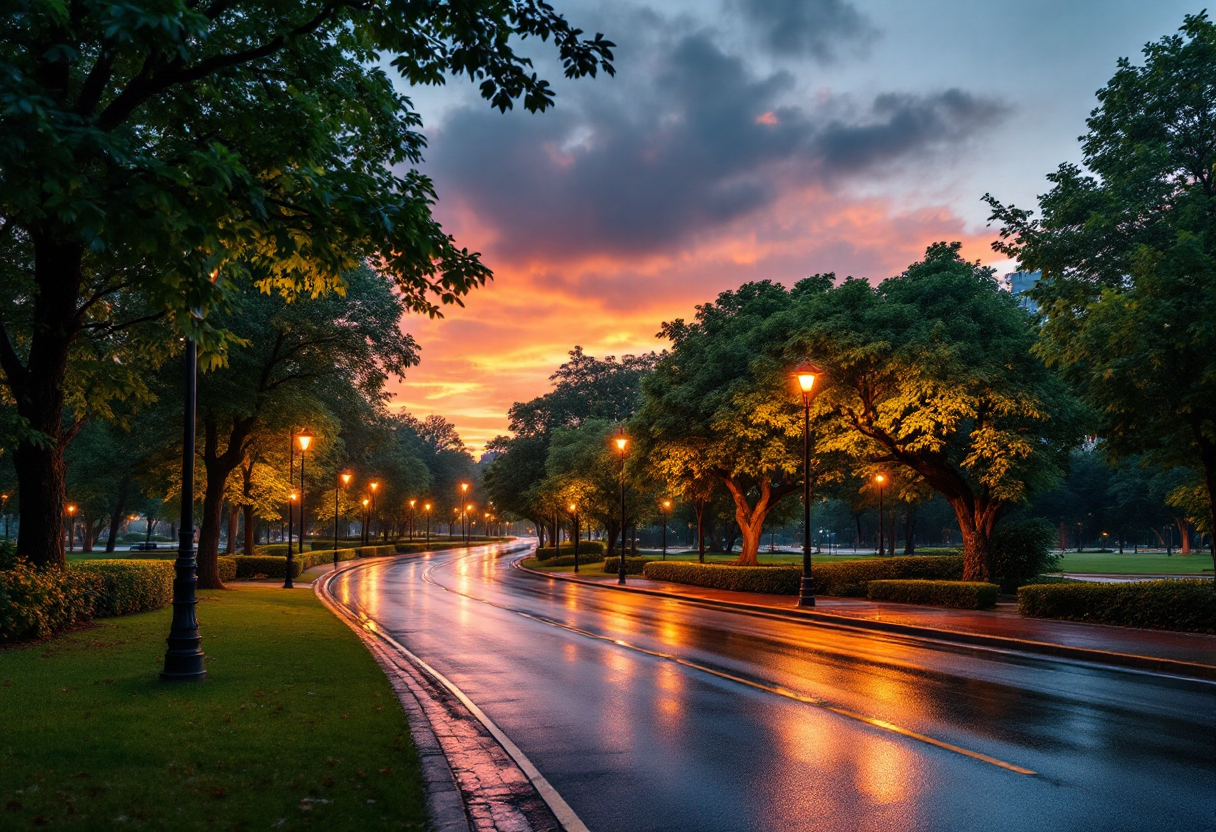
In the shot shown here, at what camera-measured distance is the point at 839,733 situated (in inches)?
356

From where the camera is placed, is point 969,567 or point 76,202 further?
point 969,567

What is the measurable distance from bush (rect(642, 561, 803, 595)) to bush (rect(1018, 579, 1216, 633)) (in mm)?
8148

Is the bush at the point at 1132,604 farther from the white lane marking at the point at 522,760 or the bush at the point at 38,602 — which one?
the bush at the point at 38,602

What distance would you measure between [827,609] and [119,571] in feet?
59.4

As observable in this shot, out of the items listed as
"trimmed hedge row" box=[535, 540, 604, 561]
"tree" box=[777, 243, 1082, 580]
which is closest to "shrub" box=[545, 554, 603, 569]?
"trimmed hedge row" box=[535, 540, 604, 561]

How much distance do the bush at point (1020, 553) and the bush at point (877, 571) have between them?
1.57 metres

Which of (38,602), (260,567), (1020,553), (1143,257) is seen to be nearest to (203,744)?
(38,602)

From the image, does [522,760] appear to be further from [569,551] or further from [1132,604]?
[569,551]

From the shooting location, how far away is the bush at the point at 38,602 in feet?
43.6

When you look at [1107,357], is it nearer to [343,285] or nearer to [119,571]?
[343,285]

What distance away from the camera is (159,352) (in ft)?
58.0

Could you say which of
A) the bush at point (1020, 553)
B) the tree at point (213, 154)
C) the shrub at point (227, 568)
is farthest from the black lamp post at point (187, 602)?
the bush at point (1020, 553)

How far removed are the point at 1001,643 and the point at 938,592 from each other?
29.1ft

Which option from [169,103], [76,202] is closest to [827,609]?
[169,103]
